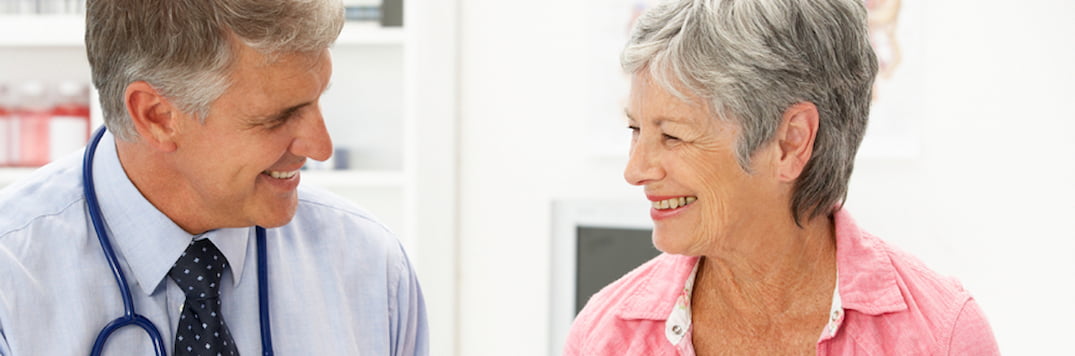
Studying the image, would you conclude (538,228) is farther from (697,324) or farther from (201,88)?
(201,88)

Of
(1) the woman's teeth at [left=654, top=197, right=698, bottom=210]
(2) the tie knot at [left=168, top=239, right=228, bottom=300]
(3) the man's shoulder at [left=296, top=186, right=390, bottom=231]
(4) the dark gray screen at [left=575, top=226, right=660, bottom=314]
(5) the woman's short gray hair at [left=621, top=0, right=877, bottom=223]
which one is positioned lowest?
(4) the dark gray screen at [left=575, top=226, right=660, bottom=314]

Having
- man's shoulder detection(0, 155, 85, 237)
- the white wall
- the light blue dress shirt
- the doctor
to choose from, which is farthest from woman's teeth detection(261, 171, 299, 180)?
the white wall

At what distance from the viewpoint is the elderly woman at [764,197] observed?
4.16 feet

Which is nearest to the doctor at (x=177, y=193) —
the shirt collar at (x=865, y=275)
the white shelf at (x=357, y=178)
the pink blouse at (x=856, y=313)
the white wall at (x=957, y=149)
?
the pink blouse at (x=856, y=313)

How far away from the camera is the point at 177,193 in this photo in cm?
134

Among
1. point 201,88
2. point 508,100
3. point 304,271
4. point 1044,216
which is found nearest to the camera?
point 201,88

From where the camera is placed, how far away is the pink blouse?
1.28 m

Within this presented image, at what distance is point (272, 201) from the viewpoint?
1.33m

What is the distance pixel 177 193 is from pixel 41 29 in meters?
1.78

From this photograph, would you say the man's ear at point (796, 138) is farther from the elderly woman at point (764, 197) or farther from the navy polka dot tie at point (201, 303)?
the navy polka dot tie at point (201, 303)

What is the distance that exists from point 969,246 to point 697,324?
4.34 ft

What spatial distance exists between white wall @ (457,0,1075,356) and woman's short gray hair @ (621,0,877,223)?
1.25 m

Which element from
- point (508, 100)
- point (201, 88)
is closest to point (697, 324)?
point (201, 88)

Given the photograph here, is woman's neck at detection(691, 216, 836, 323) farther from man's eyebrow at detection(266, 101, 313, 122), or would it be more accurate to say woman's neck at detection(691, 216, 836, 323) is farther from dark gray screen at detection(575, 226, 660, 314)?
dark gray screen at detection(575, 226, 660, 314)
